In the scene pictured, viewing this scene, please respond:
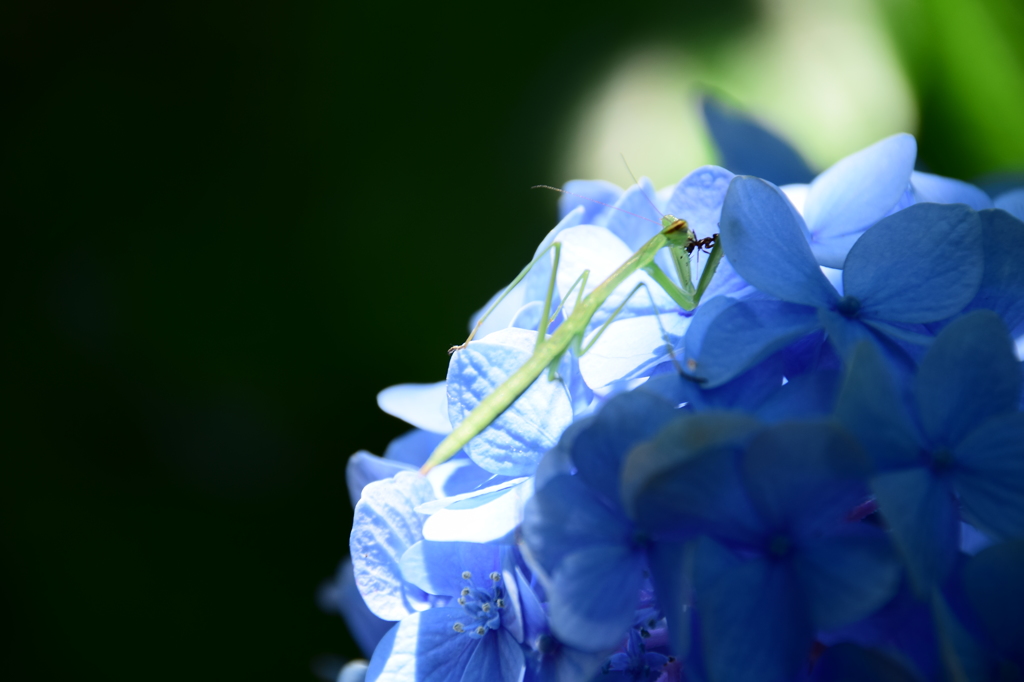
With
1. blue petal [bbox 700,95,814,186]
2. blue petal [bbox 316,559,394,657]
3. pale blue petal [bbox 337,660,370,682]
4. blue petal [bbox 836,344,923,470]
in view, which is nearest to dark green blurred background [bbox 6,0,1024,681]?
blue petal [bbox 700,95,814,186]

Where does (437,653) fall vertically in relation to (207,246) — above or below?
below

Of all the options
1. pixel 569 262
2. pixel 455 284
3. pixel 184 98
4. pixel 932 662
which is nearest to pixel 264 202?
pixel 184 98

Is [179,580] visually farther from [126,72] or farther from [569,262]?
[569,262]

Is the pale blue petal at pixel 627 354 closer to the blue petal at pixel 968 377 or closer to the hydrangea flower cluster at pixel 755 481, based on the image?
the hydrangea flower cluster at pixel 755 481

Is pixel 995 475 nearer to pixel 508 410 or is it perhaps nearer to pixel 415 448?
pixel 508 410

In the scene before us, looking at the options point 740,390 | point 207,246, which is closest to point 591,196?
point 740,390

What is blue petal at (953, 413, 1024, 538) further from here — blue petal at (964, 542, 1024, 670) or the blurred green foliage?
the blurred green foliage

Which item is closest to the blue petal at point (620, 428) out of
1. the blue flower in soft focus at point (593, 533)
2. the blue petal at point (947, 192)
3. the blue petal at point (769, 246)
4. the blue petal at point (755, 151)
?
the blue flower in soft focus at point (593, 533)
